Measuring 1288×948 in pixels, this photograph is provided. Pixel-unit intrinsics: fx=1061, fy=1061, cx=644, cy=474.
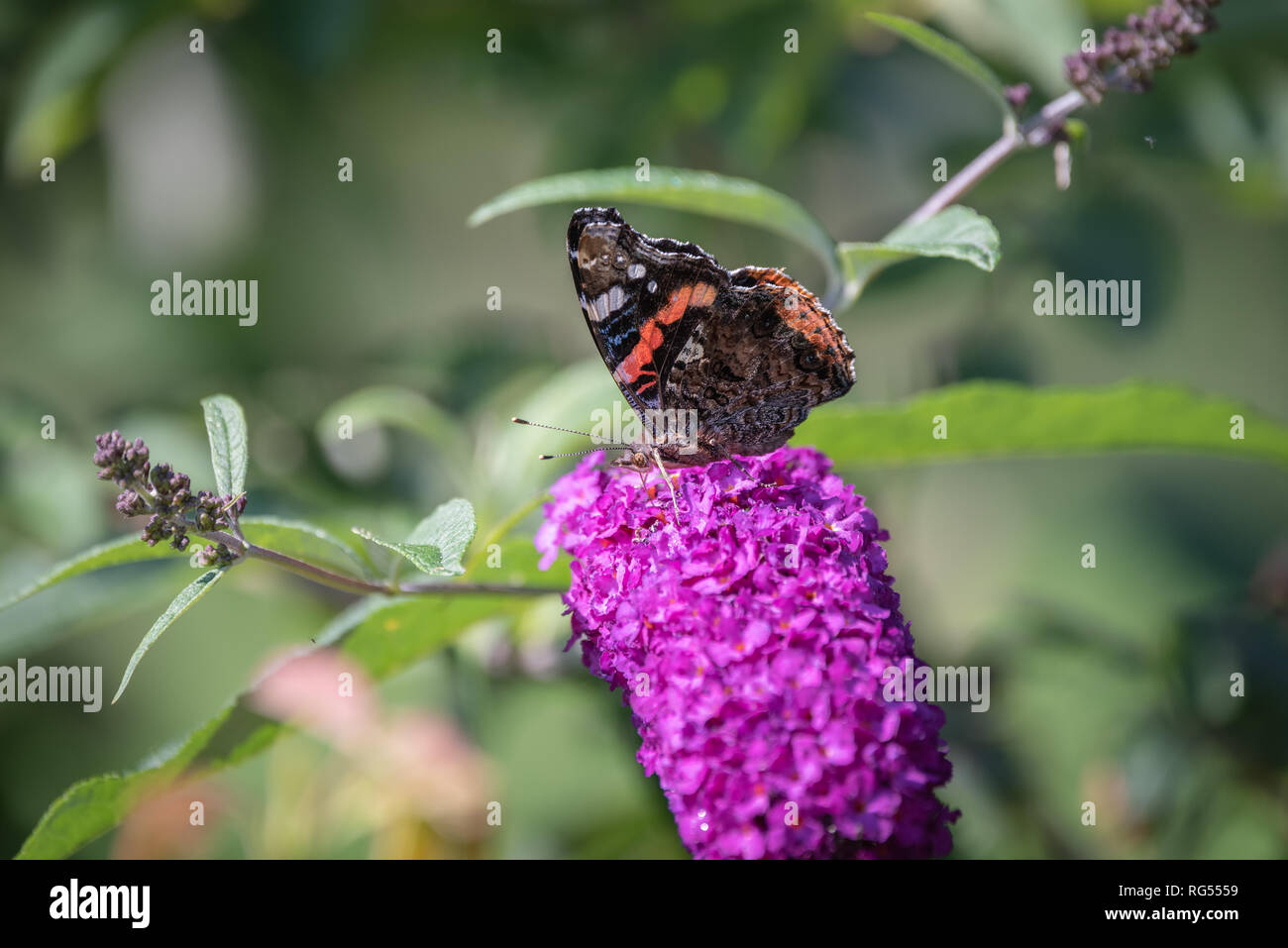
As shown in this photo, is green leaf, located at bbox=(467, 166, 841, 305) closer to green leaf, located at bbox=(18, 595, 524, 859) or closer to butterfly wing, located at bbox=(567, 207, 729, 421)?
butterfly wing, located at bbox=(567, 207, 729, 421)

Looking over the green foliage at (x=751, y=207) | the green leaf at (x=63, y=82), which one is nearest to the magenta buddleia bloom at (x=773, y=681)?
the green foliage at (x=751, y=207)

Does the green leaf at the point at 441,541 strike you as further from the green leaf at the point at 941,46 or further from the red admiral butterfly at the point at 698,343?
the green leaf at the point at 941,46

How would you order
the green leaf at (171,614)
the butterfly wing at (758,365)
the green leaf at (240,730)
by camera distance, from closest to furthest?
the green leaf at (171,614), the green leaf at (240,730), the butterfly wing at (758,365)

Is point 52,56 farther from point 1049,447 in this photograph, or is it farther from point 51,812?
point 1049,447

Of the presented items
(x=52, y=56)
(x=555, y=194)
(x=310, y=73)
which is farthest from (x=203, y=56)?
(x=555, y=194)

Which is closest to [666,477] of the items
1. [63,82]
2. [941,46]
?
[941,46]

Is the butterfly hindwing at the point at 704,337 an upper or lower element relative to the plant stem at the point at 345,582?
Answer: upper

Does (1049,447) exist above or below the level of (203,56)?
below
